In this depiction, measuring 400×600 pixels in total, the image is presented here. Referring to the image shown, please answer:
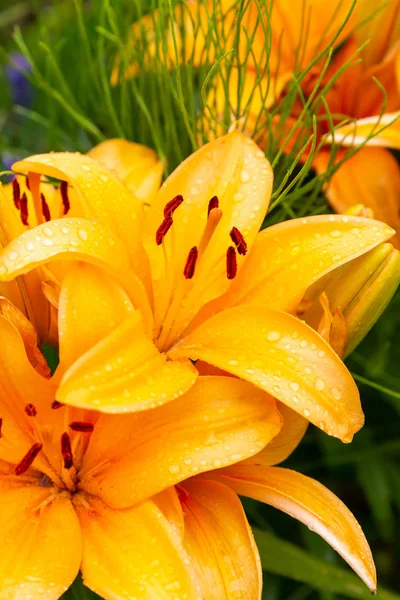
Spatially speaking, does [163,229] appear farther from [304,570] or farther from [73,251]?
[304,570]

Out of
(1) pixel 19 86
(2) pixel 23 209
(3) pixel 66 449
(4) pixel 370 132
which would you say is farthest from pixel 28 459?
(1) pixel 19 86

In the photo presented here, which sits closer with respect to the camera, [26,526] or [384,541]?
[26,526]

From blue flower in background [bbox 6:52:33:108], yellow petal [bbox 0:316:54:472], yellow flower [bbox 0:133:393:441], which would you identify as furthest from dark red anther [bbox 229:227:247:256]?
blue flower in background [bbox 6:52:33:108]

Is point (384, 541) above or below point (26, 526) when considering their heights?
below

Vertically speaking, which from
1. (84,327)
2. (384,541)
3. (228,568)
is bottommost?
(384,541)

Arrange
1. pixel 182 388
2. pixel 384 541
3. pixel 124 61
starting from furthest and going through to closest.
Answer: pixel 384 541 → pixel 124 61 → pixel 182 388

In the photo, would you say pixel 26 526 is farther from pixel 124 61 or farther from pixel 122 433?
pixel 124 61

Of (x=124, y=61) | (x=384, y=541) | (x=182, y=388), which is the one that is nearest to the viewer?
(x=182, y=388)

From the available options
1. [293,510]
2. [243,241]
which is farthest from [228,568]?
[243,241]

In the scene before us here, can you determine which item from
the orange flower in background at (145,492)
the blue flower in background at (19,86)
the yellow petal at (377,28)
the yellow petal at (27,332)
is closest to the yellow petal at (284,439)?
the orange flower in background at (145,492)
